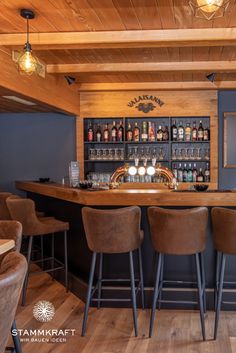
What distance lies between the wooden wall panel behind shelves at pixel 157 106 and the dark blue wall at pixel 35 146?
1.41ft

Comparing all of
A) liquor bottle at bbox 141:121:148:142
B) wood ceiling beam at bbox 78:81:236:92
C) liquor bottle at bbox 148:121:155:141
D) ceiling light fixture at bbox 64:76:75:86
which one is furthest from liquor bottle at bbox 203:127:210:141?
ceiling light fixture at bbox 64:76:75:86

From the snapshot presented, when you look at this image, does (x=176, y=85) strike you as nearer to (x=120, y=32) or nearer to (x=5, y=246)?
(x=120, y=32)

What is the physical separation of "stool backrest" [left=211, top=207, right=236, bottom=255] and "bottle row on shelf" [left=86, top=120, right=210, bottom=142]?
3.14 m

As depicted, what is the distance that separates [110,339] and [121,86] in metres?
3.78

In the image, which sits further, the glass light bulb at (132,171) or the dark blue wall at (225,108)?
the dark blue wall at (225,108)

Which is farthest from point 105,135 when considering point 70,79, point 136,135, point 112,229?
point 112,229

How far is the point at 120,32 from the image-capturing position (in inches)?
137

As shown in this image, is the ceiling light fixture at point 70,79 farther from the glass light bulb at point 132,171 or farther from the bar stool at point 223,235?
the bar stool at point 223,235

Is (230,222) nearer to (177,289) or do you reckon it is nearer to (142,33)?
(177,289)

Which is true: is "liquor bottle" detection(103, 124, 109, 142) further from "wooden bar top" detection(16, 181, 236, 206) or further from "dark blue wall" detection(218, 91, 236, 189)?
"wooden bar top" detection(16, 181, 236, 206)

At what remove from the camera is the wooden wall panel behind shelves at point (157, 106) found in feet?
20.0

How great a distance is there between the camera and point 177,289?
3658 millimetres

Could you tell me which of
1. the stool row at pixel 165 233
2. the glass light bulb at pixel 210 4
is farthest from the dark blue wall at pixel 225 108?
the glass light bulb at pixel 210 4

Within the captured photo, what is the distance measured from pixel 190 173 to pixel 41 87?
2738 millimetres
